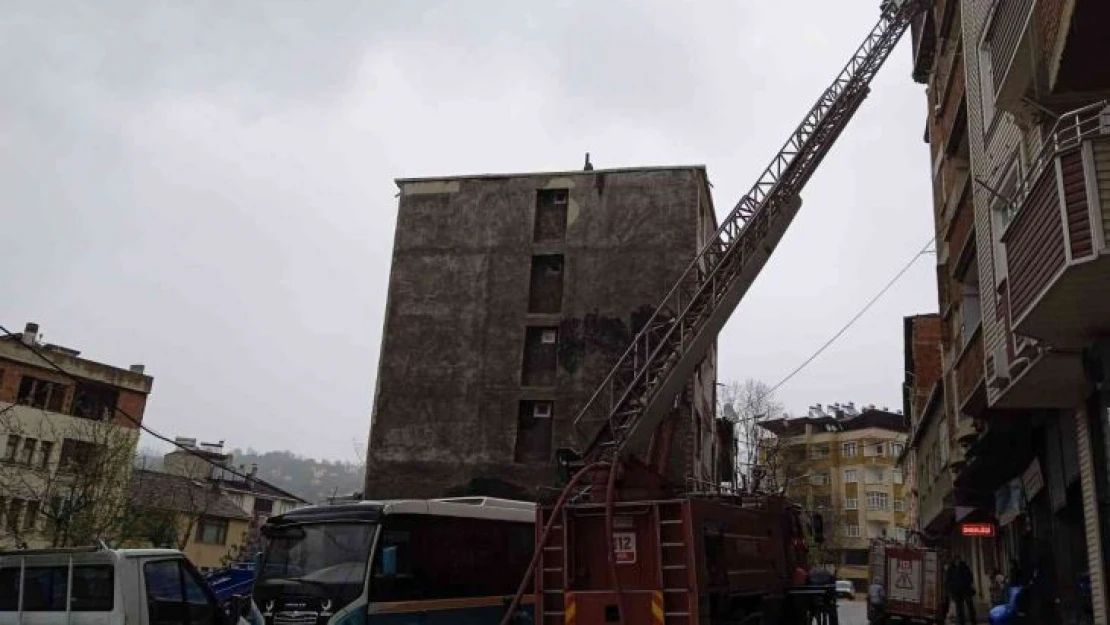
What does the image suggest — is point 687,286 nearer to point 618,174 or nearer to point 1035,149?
point 1035,149

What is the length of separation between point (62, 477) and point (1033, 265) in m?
40.6

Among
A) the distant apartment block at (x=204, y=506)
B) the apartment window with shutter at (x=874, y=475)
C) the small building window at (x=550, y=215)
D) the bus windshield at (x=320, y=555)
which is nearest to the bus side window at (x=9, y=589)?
the bus windshield at (x=320, y=555)

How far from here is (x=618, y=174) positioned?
3259 centimetres

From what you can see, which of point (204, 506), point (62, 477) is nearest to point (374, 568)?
point (62, 477)

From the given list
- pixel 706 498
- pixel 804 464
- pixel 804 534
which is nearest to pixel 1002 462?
pixel 804 534

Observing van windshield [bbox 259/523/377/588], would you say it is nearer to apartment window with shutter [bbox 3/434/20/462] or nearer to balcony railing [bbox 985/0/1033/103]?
balcony railing [bbox 985/0/1033/103]

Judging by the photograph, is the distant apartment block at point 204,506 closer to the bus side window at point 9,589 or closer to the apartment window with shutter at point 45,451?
the apartment window with shutter at point 45,451

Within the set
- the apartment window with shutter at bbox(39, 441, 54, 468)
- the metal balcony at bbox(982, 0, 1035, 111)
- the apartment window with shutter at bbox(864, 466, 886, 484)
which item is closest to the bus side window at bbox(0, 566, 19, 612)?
the metal balcony at bbox(982, 0, 1035, 111)

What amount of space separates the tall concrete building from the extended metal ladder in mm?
11353

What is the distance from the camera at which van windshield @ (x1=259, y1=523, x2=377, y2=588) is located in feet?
38.5

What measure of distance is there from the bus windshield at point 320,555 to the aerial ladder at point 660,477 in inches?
89.6

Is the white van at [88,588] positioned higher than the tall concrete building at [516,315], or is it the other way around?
the tall concrete building at [516,315]

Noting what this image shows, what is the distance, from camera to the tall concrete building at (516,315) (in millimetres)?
29906

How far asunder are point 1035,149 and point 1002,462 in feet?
28.2
